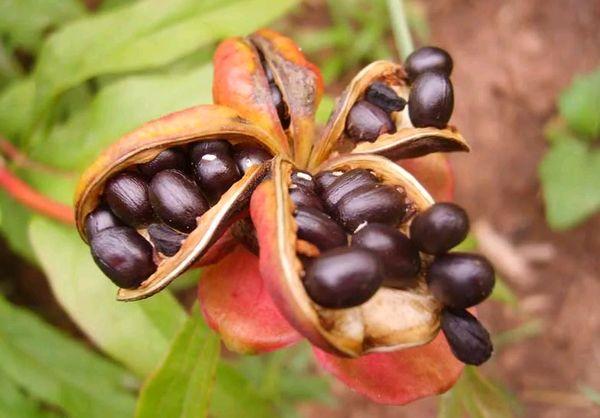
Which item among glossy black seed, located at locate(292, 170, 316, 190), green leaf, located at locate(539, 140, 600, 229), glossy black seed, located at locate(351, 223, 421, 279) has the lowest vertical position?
green leaf, located at locate(539, 140, 600, 229)

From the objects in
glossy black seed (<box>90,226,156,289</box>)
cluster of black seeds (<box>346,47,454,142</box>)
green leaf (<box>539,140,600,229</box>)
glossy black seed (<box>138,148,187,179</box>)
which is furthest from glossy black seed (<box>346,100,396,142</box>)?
green leaf (<box>539,140,600,229</box>)

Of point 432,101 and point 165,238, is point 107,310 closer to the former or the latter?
point 165,238

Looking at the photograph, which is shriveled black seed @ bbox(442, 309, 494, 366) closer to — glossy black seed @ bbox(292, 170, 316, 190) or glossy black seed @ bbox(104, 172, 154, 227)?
glossy black seed @ bbox(292, 170, 316, 190)

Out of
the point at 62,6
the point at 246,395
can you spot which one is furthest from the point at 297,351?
the point at 62,6

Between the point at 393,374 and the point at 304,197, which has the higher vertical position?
the point at 304,197

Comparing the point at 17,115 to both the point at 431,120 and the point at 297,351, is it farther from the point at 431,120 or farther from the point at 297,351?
the point at 431,120

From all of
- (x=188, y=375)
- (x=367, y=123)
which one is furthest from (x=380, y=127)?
(x=188, y=375)
